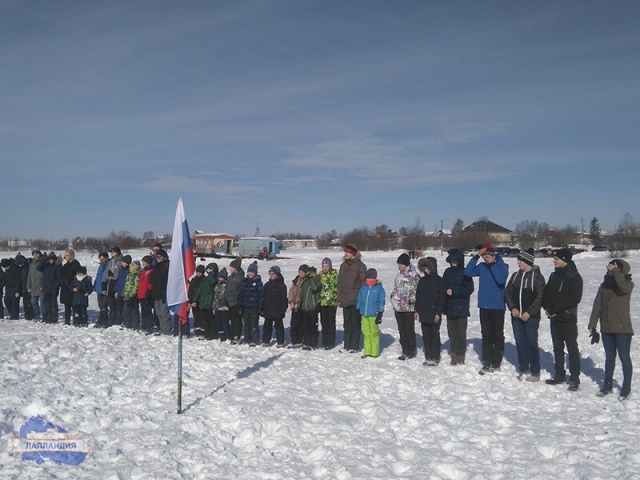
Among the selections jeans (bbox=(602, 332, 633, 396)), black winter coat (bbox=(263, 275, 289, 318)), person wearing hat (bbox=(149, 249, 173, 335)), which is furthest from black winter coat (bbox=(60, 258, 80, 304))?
jeans (bbox=(602, 332, 633, 396))

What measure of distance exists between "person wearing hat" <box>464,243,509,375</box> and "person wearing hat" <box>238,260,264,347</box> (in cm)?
506

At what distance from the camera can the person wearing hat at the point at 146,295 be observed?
44.4 feet

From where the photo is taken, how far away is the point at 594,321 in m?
8.21

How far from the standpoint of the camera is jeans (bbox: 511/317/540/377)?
8.97m

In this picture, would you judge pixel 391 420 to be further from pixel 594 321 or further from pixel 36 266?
pixel 36 266

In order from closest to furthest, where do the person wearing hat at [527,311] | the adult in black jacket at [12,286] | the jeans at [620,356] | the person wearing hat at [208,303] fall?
the jeans at [620,356], the person wearing hat at [527,311], the person wearing hat at [208,303], the adult in black jacket at [12,286]

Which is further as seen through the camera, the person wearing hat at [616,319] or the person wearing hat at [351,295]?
the person wearing hat at [351,295]

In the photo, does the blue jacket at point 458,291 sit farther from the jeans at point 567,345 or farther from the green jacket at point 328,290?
the green jacket at point 328,290

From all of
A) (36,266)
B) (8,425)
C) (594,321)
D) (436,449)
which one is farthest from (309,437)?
(36,266)

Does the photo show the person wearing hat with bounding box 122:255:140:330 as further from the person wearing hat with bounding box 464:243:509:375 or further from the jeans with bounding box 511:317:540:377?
the jeans with bounding box 511:317:540:377

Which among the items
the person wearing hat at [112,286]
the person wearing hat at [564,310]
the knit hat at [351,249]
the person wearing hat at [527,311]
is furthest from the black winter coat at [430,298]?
the person wearing hat at [112,286]

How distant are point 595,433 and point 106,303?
12.2 meters

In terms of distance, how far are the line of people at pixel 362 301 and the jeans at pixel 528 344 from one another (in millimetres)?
17

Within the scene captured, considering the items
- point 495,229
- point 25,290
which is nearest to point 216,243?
point 25,290
